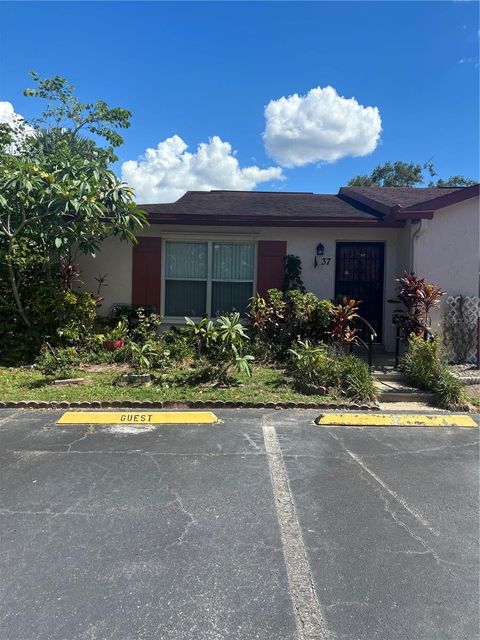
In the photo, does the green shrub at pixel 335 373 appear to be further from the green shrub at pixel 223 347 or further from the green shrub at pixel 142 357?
the green shrub at pixel 142 357

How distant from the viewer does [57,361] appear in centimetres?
743

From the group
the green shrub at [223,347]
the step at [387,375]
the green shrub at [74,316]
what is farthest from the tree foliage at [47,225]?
the step at [387,375]

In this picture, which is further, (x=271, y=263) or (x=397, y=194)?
(x=397, y=194)

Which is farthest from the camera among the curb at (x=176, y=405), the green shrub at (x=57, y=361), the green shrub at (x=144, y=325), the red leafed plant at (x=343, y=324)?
the green shrub at (x=144, y=325)

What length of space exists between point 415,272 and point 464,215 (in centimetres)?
161

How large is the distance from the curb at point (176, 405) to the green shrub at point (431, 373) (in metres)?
1.10

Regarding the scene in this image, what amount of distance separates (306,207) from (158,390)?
594 centimetres

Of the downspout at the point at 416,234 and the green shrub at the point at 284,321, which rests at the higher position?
the downspout at the point at 416,234

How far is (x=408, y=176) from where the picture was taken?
41.5 m

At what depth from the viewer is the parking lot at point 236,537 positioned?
2250 mm

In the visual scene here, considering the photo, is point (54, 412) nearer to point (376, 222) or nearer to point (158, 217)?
point (158, 217)

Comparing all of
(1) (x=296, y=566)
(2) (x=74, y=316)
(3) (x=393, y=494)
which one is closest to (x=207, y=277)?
(2) (x=74, y=316)

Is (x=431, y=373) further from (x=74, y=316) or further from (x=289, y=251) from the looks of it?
(x=74, y=316)

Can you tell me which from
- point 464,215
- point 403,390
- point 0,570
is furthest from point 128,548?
point 464,215
